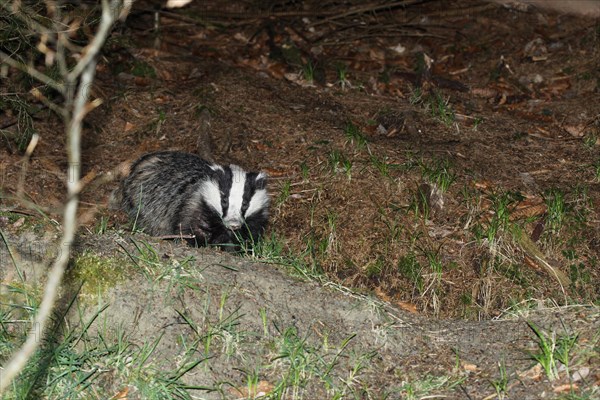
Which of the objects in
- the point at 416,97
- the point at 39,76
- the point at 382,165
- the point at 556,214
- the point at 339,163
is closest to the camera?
the point at 39,76

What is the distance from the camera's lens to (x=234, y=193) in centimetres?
550

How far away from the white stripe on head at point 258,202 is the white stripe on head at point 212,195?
0.66 ft

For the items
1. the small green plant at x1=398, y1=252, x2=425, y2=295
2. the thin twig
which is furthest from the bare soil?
the thin twig

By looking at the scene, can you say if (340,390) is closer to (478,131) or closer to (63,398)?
(63,398)

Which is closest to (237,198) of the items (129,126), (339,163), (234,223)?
(234,223)

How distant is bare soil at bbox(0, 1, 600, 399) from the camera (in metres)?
4.08

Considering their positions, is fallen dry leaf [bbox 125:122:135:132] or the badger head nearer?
the badger head

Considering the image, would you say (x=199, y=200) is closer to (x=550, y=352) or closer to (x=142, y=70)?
(x=142, y=70)

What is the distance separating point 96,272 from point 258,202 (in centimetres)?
191

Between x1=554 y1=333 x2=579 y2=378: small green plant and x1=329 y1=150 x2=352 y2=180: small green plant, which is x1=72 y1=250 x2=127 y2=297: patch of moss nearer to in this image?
x1=554 y1=333 x2=579 y2=378: small green plant

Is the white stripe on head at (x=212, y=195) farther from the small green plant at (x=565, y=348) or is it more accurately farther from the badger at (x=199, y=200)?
the small green plant at (x=565, y=348)

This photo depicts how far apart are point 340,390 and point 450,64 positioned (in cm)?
542

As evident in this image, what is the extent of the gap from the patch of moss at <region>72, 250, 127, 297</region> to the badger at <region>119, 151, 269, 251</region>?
1237mm

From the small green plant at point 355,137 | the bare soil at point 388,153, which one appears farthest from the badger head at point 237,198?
the small green plant at point 355,137
